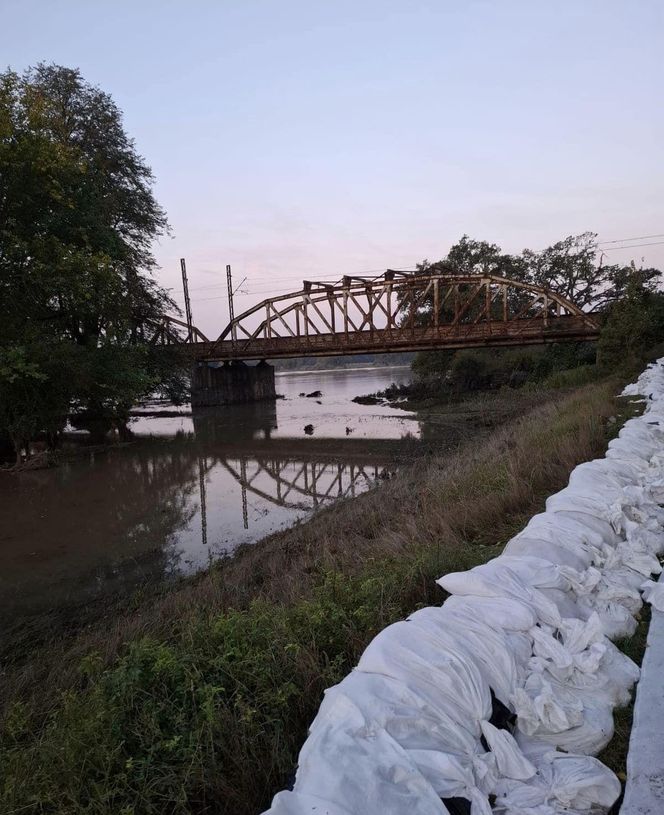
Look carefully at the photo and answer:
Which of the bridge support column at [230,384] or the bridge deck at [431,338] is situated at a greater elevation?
the bridge deck at [431,338]

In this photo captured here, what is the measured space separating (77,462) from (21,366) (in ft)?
13.6

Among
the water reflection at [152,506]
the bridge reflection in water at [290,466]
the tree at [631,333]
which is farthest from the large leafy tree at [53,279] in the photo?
the tree at [631,333]

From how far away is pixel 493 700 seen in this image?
7.13ft

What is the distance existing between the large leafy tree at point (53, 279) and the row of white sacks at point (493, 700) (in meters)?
11.2

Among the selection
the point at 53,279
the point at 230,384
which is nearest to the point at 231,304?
the point at 230,384

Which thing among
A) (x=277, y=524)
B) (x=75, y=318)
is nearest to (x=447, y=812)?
(x=277, y=524)

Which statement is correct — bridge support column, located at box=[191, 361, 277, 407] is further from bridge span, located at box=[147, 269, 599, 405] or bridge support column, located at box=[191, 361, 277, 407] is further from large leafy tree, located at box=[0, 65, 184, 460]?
large leafy tree, located at box=[0, 65, 184, 460]

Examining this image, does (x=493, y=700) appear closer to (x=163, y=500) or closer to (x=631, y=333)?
(x=163, y=500)

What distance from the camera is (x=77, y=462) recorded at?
14156 millimetres

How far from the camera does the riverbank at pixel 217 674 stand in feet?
6.48

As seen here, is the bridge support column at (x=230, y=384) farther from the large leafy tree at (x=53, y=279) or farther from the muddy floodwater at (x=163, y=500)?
the large leafy tree at (x=53, y=279)

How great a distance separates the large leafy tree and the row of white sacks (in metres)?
11.2

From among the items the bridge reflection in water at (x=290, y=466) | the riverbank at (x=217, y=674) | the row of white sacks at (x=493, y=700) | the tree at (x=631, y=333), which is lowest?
the bridge reflection in water at (x=290, y=466)

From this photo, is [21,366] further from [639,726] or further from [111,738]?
[639,726]
